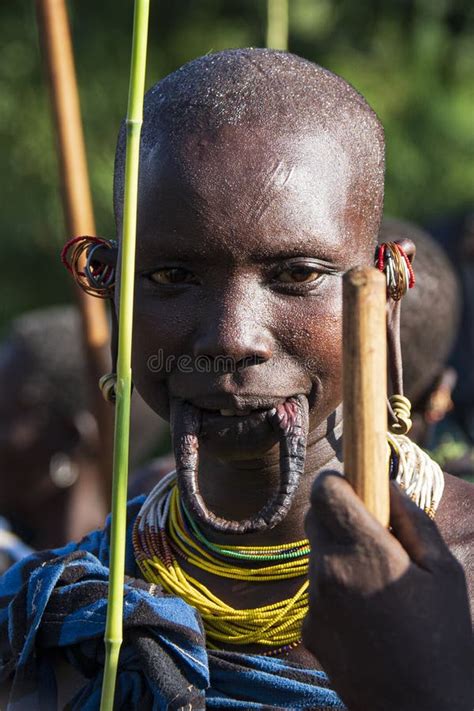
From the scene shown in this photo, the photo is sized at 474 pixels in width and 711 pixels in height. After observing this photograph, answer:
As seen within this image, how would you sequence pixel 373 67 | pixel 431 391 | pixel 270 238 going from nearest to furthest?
pixel 270 238 → pixel 431 391 → pixel 373 67

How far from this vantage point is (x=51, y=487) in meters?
5.86

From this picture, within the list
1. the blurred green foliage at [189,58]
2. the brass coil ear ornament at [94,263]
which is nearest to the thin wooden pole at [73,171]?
the brass coil ear ornament at [94,263]

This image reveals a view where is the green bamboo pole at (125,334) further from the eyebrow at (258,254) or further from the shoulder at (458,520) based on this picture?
the shoulder at (458,520)

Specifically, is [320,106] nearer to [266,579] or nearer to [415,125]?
[266,579]

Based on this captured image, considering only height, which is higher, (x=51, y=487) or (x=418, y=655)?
(x=51, y=487)

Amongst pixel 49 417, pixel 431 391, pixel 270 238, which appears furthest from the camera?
pixel 49 417

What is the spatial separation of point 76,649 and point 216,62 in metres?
1.12

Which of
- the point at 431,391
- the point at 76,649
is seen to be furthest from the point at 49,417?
the point at 76,649

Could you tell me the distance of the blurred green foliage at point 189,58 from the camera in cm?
844

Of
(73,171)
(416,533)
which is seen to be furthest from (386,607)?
(73,171)

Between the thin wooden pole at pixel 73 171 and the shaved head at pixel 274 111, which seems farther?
the thin wooden pole at pixel 73 171

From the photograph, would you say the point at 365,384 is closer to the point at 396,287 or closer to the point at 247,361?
the point at 247,361

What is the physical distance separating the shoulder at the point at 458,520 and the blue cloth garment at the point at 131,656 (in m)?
0.34

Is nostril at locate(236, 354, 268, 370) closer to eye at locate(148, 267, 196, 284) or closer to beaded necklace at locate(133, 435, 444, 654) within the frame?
eye at locate(148, 267, 196, 284)
